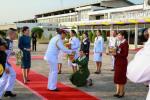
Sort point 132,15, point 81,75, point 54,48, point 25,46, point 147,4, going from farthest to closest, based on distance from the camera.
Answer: point 132,15 → point 25,46 → point 81,75 → point 54,48 → point 147,4

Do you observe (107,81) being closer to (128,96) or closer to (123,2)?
(128,96)

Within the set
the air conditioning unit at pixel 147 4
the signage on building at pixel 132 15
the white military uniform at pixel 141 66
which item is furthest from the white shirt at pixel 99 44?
the signage on building at pixel 132 15

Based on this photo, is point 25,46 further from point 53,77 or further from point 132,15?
Answer: point 132,15

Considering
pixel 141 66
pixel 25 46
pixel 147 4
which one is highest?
pixel 147 4

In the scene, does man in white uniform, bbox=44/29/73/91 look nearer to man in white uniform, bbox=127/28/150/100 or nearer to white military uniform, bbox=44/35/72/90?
white military uniform, bbox=44/35/72/90

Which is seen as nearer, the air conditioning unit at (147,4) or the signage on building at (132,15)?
the air conditioning unit at (147,4)

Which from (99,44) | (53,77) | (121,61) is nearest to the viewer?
(121,61)

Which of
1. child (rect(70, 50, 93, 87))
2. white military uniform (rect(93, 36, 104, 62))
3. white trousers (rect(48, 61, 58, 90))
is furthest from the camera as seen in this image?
white military uniform (rect(93, 36, 104, 62))

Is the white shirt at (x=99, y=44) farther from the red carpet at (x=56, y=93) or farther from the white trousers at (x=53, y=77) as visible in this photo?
the white trousers at (x=53, y=77)

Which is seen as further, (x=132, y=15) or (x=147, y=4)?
(x=132, y=15)

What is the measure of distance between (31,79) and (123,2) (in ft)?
247

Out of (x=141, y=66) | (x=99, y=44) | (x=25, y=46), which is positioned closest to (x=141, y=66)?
(x=141, y=66)

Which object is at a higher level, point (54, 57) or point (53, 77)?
point (54, 57)

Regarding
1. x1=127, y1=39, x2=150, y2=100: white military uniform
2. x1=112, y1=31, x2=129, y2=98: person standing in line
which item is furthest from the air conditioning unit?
x1=112, y1=31, x2=129, y2=98: person standing in line
